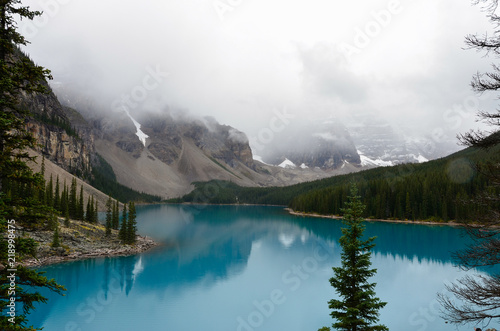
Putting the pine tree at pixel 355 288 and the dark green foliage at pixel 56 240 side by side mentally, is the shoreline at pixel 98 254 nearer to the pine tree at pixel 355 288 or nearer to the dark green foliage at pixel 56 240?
the dark green foliage at pixel 56 240

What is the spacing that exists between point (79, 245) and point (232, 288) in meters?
26.4

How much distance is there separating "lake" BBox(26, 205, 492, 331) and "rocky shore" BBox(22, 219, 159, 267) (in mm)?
2079

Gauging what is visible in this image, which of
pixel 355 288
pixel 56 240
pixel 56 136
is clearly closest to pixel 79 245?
pixel 56 240

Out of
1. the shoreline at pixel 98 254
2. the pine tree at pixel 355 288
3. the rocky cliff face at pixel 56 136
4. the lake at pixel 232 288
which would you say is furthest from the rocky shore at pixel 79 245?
the rocky cliff face at pixel 56 136

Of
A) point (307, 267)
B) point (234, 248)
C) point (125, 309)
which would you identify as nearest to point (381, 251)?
point (307, 267)

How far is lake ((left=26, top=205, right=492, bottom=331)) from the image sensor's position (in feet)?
82.8

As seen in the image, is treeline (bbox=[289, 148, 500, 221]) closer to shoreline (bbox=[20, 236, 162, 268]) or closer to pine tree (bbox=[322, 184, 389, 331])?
shoreline (bbox=[20, 236, 162, 268])

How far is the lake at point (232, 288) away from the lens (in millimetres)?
25234

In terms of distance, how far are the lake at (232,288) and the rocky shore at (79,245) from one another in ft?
6.82

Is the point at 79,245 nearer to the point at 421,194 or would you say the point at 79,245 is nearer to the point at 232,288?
the point at 232,288

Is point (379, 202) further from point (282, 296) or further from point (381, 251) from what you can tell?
point (282, 296)

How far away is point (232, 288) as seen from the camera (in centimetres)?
3494

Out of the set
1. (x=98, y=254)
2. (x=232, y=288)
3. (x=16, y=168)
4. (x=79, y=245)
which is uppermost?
(x=16, y=168)

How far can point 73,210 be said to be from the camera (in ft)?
195
